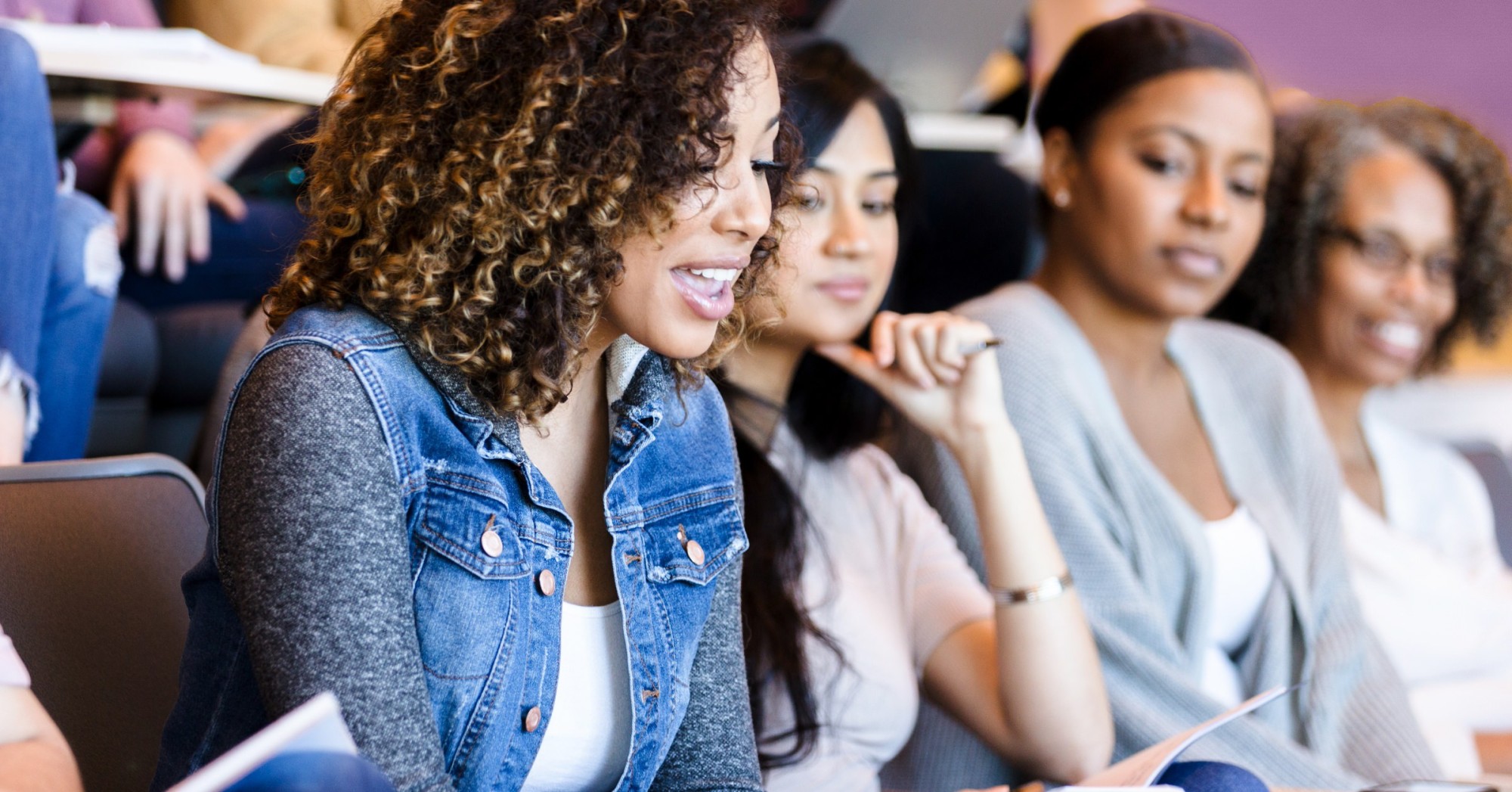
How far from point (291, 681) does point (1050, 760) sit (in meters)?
0.83

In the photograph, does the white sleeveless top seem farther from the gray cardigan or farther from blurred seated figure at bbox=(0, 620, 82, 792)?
blurred seated figure at bbox=(0, 620, 82, 792)

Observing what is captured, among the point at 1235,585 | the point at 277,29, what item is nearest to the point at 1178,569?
the point at 1235,585

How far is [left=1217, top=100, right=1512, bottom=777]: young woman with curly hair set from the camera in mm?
2146

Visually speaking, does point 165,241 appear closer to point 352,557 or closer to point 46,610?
point 46,610

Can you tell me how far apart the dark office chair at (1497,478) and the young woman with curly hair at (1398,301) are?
1.57 feet

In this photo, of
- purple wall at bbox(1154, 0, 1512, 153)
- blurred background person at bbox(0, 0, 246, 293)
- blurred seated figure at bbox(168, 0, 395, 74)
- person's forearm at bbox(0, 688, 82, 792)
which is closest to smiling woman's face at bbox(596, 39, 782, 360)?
person's forearm at bbox(0, 688, 82, 792)

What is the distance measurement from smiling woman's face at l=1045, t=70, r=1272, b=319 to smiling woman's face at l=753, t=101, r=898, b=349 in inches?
15.3

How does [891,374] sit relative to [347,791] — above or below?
below

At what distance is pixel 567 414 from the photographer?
90 centimetres

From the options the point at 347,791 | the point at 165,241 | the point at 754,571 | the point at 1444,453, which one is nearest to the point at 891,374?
the point at 754,571

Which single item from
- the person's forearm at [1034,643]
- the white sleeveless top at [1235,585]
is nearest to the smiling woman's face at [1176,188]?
the white sleeveless top at [1235,585]

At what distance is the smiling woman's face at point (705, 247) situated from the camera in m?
0.82

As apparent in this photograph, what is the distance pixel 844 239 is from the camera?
1.42 m

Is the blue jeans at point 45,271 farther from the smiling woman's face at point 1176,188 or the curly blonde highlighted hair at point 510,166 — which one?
the smiling woman's face at point 1176,188
